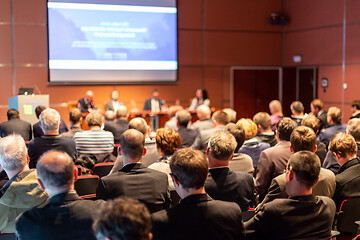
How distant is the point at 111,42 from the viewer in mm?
10602

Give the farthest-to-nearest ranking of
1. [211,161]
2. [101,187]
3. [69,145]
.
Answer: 1. [69,145]
2. [211,161]
3. [101,187]

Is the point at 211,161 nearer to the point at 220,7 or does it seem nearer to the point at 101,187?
the point at 101,187

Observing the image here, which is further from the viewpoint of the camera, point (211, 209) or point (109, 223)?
point (211, 209)

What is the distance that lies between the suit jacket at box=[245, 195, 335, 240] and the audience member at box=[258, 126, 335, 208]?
0.72 m

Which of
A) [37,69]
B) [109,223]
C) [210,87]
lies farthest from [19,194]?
[210,87]

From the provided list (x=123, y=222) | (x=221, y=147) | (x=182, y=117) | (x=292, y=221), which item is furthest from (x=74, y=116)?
(x=123, y=222)

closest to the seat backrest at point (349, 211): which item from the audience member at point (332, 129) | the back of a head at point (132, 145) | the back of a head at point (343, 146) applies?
the back of a head at point (343, 146)

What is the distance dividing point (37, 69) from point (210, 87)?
4736 mm

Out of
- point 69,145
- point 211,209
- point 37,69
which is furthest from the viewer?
point 37,69

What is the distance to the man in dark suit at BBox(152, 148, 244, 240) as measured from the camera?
212 centimetres

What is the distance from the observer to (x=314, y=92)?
1175 cm

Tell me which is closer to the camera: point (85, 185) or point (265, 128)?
point (85, 185)

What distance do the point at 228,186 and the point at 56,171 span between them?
1262 mm

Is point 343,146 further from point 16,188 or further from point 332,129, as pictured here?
point 332,129
